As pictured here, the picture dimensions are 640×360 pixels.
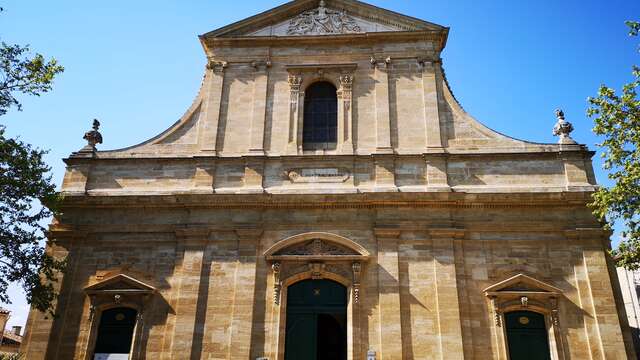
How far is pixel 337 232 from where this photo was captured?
1375 cm

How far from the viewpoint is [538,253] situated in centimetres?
1333

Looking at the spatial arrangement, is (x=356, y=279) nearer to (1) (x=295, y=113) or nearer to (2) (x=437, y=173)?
(2) (x=437, y=173)

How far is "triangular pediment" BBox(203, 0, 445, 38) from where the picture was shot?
54.5 ft

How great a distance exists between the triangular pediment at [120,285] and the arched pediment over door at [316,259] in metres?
3.36

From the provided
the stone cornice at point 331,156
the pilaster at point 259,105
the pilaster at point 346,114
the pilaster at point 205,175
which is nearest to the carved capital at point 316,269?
the stone cornice at point 331,156

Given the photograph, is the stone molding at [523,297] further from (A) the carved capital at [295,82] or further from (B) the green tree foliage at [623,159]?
(A) the carved capital at [295,82]

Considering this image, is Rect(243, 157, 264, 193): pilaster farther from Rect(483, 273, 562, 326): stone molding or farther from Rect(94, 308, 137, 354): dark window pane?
Rect(483, 273, 562, 326): stone molding

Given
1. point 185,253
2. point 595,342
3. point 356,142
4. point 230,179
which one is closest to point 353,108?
point 356,142

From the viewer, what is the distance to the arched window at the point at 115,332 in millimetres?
13148

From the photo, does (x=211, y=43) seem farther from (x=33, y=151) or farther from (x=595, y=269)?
(x=595, y=269)

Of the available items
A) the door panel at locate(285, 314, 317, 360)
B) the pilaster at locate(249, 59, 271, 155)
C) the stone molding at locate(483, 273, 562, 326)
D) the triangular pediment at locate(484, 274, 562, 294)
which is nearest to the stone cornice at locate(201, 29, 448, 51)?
the pilaster at locate(249, 59, 271, 155)

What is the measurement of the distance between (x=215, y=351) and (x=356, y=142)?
6.89 m

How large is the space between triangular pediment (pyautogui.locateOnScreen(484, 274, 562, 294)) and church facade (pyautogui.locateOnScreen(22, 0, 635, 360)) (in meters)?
0.06

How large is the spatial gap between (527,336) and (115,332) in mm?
10454
